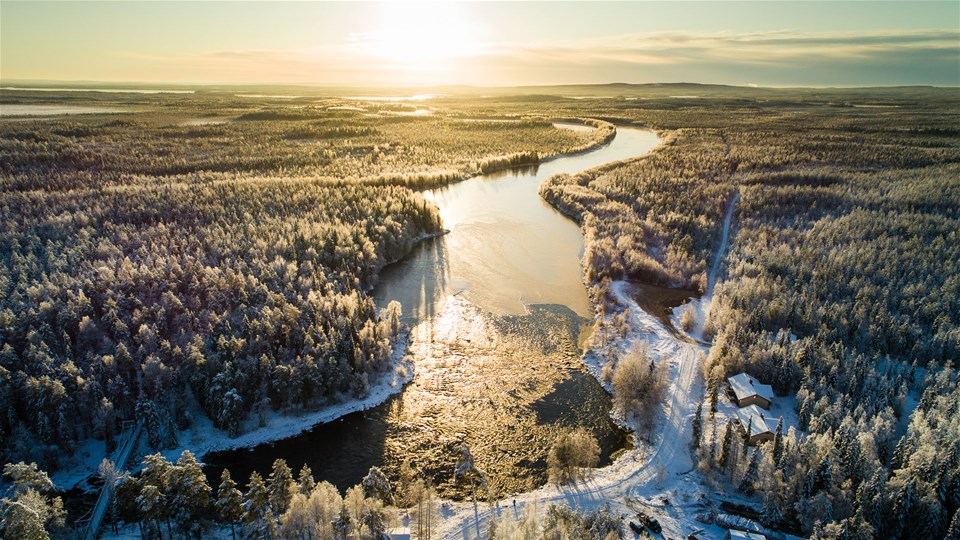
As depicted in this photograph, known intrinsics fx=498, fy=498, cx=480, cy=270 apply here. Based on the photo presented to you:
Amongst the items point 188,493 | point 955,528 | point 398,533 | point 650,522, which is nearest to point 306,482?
point 188,493

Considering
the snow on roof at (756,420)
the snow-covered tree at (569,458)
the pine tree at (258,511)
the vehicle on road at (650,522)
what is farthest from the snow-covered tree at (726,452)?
the pine tree at (258,511)

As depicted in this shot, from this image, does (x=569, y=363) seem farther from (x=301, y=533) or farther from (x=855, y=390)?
(x=301, y=533)

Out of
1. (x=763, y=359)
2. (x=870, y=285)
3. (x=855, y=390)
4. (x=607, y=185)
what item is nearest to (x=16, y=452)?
(x=763, y=359)

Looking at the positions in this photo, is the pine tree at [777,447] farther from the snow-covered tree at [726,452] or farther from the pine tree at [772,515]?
the pine tree at [772,515]

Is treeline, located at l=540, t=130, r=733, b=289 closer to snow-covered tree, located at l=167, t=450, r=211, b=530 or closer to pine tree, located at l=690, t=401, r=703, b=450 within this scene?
pine tree, located at l=690, t=401, r=703, b=450

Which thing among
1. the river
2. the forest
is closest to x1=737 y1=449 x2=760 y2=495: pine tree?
the river

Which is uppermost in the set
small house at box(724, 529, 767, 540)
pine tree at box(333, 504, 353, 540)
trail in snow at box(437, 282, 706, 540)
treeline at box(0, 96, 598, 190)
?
treeline at box(0, 96, 598, 190)
